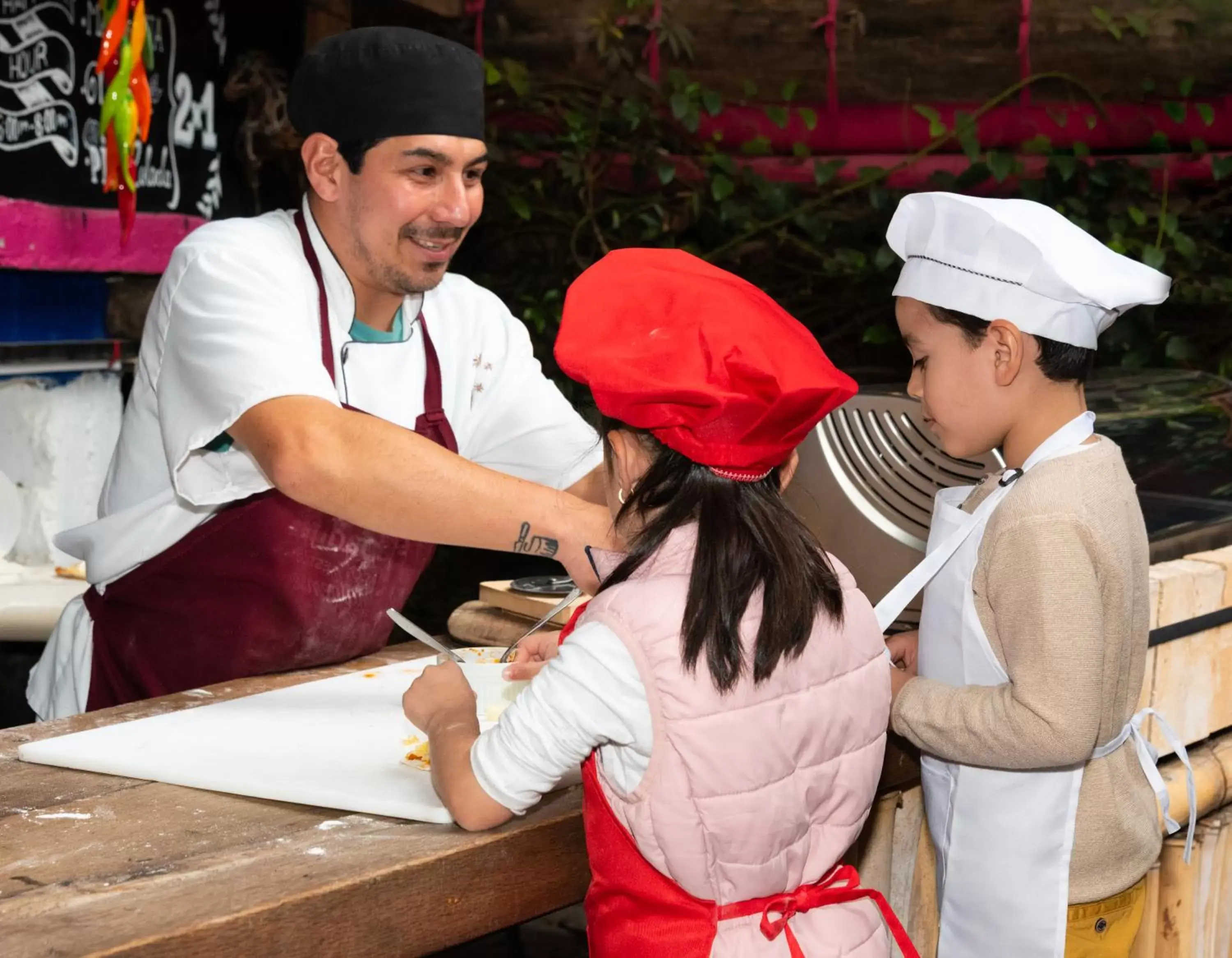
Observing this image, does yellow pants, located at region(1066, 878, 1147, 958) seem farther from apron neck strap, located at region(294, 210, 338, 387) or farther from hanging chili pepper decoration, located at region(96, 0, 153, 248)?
hanging chili pepper decoration, located at region(96, 0, 153, 248)

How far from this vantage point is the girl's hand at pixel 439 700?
5.13 feet

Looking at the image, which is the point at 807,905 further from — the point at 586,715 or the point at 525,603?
the point at 525,603

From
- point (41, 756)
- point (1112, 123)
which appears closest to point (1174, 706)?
point (41, 756)

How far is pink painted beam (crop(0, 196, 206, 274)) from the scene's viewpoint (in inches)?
139

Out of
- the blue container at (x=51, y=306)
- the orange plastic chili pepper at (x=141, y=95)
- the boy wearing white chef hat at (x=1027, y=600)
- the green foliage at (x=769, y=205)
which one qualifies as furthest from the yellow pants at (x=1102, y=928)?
the blue container at (x=51, y=306)

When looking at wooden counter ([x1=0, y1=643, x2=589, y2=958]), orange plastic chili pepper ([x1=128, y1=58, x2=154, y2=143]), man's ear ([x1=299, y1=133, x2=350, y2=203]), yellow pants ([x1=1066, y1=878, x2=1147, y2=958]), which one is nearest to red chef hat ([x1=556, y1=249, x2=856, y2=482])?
wooden counter ([x1=0, y1=643, x2=589, y2=958])

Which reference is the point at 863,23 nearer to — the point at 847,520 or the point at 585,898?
the point at 847,520

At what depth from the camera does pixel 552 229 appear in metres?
4.91

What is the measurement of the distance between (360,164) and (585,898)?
54.1 inches

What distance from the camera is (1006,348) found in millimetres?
1676

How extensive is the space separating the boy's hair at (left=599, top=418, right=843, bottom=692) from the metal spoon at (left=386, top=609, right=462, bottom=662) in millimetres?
731

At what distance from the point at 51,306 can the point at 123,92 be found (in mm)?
692

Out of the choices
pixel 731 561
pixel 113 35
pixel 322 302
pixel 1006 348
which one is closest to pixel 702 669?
pixel 731 561

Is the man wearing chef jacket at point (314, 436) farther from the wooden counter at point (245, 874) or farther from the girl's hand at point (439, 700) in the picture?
the wooden counter at point (245, 874)
